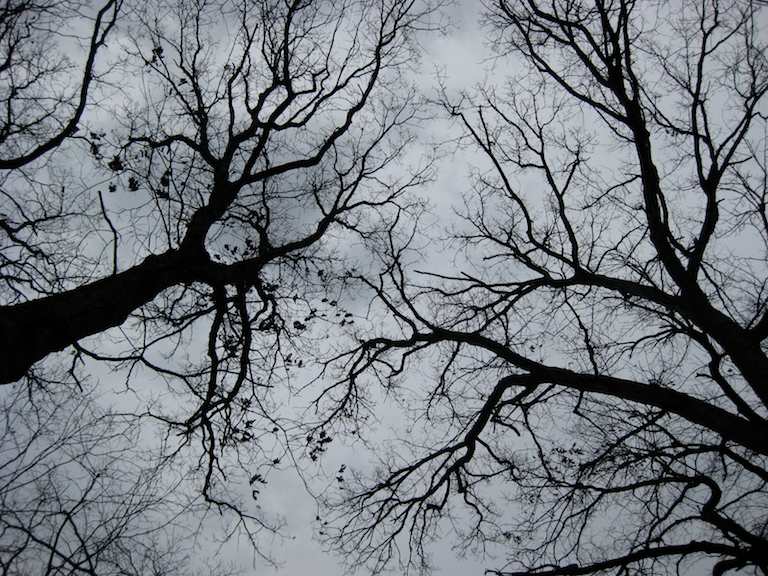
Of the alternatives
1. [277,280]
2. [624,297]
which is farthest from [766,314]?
[277,280]

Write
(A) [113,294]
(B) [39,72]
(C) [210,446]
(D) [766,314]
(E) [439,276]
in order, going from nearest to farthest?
(A) [113,294] → (D) [766,314] → (B) [39,72] → (C) [210,446] → (E) [439,276]

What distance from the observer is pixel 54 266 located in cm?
629

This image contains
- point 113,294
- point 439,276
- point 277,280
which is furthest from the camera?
point 277,280

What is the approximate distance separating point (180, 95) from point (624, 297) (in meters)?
6.62

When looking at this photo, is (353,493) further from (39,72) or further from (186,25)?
(186,25)

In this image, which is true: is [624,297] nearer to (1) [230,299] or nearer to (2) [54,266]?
(1) [230,299]

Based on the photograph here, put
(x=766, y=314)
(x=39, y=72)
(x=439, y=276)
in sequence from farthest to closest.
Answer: (x=439, y=276) → (x=39, y=72) → (x=766, y=314)

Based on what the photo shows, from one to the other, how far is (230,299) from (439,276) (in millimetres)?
2846

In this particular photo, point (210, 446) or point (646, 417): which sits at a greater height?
point (210, 446)

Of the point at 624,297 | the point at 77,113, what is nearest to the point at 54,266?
the point at 77,113

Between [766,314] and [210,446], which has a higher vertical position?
[210,446]

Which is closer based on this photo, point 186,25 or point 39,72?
point 39,72

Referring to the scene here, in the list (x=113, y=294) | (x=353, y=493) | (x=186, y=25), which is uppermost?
(x=186, y=25)

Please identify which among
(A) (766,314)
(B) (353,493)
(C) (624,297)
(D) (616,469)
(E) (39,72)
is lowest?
(D) (616,469)
